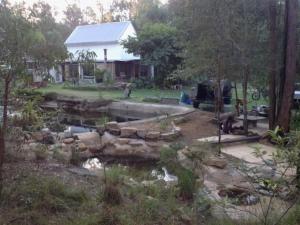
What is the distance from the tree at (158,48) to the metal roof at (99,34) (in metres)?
4.93

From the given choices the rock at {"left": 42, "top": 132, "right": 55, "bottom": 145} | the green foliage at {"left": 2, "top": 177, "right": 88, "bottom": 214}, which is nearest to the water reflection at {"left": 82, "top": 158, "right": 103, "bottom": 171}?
the rock at {"left": 42, "top": 132, "right": 55, "bottom": 145}

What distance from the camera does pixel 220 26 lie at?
9664 mm

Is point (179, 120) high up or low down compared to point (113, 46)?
down

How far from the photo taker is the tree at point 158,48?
82.8ft

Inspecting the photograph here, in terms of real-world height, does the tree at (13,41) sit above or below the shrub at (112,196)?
above

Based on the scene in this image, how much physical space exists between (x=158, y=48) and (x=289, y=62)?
55.1ft

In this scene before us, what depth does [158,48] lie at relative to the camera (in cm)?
2548

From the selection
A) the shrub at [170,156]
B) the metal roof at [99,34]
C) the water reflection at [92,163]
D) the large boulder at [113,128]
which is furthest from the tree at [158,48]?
the shrub at [170,156]

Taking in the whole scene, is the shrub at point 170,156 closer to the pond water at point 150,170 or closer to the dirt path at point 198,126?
the pond water at point 150,170

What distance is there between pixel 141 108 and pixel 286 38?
9371 mm

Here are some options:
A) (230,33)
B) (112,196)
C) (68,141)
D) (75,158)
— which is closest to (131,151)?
(68,141)

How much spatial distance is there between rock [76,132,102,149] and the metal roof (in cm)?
2088

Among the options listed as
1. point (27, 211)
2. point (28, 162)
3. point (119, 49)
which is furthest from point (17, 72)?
point (119, 49)

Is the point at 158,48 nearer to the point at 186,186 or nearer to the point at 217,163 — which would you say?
the point at 217,163
